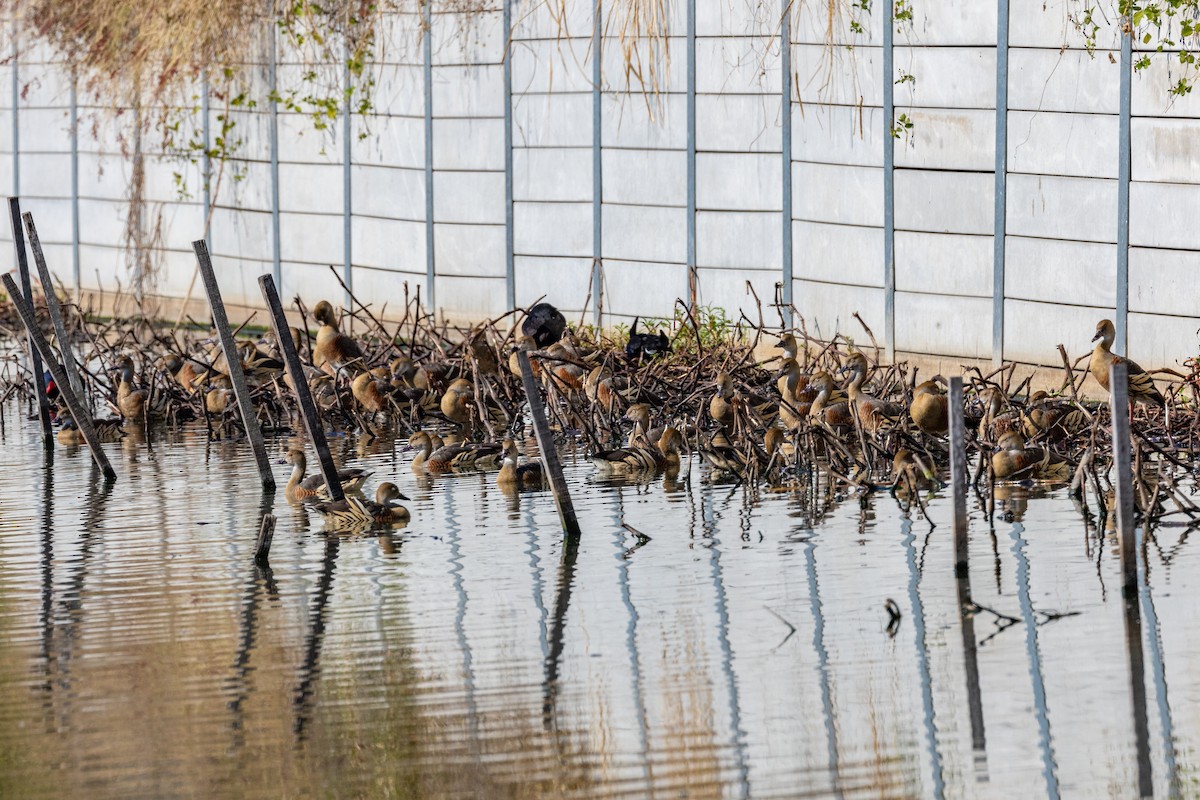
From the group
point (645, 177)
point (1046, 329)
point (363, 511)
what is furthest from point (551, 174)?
point (363, 511)

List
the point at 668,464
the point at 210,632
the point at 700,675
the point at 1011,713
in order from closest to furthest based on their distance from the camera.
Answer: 1. the point at 1011,713
2. the point at 700,675
3. the point at 210,632
4. the point at 668,464

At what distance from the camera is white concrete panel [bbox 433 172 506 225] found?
14.6 m

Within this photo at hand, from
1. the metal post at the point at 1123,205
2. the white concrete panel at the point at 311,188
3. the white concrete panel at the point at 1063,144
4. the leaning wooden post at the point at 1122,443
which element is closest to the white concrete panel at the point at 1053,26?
the metal post at the point at 1123,205

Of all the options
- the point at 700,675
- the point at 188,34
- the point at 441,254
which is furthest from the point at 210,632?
the point at 188,34

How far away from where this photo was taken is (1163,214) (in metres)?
11.0

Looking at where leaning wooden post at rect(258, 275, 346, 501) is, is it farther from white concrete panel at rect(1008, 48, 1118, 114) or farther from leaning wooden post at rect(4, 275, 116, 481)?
white concrete panel at rect(1008, 48, 1118, 114)

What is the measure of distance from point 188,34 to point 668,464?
729cm

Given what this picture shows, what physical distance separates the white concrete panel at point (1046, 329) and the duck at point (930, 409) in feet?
4.63

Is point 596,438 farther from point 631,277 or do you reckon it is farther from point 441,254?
point 441,254

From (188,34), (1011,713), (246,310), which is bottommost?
(1011,713)

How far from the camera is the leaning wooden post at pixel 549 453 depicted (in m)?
8.39

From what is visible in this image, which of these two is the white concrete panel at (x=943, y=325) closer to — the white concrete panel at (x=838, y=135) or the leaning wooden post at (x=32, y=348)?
the white concrete panel at (x=838, y=135)

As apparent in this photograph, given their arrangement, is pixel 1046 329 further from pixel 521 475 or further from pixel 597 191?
pixel 597 191

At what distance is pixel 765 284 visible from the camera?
13.2 m
